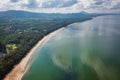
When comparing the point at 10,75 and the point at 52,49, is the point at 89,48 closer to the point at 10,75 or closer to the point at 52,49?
the point at 52,49

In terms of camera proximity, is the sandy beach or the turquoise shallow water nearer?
the turquoise shallow water

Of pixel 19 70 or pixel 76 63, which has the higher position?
pixel 19 70

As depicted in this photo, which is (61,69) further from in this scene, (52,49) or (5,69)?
(52,49)

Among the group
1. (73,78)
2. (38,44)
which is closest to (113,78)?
(73,78)

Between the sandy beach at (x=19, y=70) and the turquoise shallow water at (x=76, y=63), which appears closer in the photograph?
the turquoise shallow water at (x=76, y=63)

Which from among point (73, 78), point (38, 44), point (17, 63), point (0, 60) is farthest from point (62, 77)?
Answer: point (38, 44)

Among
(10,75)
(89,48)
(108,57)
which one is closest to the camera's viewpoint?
(10,75)

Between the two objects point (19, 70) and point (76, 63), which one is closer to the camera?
point (19, 70)

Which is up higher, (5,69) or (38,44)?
(5,69)

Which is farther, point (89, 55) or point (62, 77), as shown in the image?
point (89, 55)

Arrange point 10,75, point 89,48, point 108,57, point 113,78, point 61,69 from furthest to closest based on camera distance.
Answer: point 89,48
point 108,57
point 61,69
point 10,75
point 113,78
